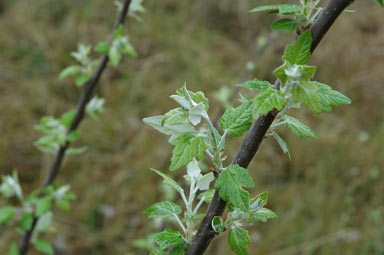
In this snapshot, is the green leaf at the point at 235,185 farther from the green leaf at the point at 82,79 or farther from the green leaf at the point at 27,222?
the green leaf at the point at 27,222

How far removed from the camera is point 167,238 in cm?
63

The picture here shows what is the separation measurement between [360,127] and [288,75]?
393 centimetres

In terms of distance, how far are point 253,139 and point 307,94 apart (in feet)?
0.39

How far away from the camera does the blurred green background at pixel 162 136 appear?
2744mm

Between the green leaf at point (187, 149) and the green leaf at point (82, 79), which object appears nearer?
the green leaf at point (187, 149)

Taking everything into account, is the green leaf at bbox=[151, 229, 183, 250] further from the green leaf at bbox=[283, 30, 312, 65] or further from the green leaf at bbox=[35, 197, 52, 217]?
the green leaf at bbox=[35, 197, 52, 217]

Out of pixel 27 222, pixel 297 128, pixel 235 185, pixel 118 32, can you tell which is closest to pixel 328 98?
pixel 297 128

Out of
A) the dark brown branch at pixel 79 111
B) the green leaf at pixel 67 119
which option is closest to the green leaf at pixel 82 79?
the dark brown branch at pixel 79 111

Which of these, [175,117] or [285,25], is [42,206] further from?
[285,25]

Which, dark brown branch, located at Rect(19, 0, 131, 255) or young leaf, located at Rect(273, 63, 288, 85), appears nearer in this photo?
young leaf, located at Rect(273, 63, 288, 85)

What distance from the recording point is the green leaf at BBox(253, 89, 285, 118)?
0.48m

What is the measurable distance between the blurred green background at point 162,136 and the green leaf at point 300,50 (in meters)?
1.52

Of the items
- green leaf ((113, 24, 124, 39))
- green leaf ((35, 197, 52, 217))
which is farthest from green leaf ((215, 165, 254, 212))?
green leaf ((35, 197, 52, 217))

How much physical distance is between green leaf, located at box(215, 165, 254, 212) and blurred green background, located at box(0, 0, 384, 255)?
4.59ft
